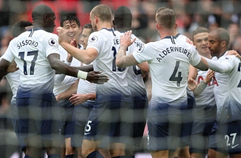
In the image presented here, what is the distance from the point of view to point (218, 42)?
21.5 ft

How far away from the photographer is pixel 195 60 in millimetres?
6078

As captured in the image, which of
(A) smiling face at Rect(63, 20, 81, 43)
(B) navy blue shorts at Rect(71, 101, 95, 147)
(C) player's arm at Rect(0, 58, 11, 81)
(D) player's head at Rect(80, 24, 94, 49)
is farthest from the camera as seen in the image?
(D) player's head at Rect(80, 24, 94, 49)

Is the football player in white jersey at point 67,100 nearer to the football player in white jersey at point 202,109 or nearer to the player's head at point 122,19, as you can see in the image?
the player's head at point 122,19

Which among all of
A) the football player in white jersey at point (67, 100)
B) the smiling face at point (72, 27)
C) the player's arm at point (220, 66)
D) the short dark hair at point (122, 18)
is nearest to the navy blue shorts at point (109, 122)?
the football player in white jersey at point (67, 100)

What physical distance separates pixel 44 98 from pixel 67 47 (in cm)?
67

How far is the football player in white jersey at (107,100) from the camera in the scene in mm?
6215

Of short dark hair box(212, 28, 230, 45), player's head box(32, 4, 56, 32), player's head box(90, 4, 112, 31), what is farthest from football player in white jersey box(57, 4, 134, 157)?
short dark hair box(212, 28, 230, 45)

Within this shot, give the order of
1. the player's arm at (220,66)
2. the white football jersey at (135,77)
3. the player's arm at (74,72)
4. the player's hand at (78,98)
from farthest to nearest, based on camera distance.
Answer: the player's hand at (78,98)
the white football jersey at (135,77)
the player's arm at (220,66)
the player's arm at (74,72)

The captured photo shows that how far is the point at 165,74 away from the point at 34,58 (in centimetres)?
143

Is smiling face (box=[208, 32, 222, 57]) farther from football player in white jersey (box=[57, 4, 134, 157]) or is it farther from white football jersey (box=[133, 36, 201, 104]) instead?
football player in white jersey (box=[57, 4, 134, 157])

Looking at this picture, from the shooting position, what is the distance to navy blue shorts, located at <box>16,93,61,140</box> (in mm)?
6105

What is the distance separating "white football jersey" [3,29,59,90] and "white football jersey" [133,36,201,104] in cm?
99

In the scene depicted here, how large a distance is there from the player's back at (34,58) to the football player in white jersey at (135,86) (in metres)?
0.91

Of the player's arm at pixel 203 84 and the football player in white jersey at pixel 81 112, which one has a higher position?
the player's arm at pixel 203 84
